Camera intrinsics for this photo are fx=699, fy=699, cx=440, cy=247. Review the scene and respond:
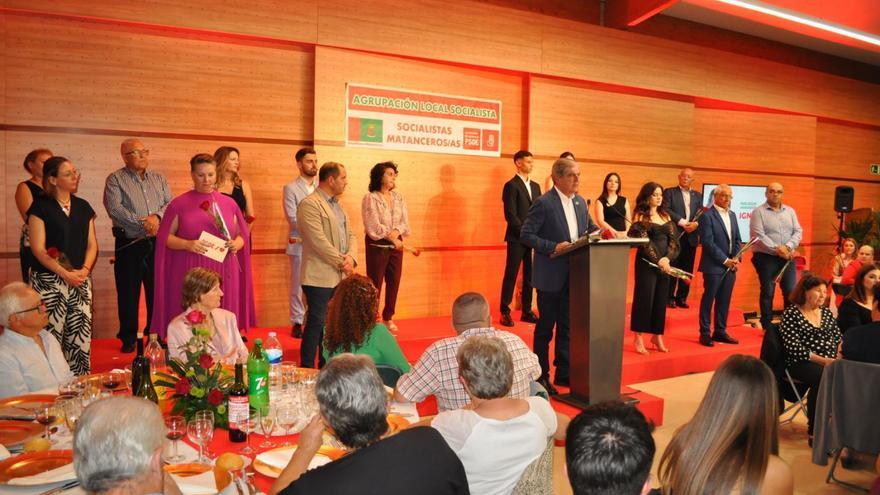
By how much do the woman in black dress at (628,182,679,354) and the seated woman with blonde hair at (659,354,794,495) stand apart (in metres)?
3.99

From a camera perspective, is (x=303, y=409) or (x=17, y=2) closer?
(x=303, y=409)

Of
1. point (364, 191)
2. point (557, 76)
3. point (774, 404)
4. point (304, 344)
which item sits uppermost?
point (557, 76)

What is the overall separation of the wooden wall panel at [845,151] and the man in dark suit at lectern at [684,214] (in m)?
4.01

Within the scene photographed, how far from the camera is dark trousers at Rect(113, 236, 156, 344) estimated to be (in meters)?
5.23

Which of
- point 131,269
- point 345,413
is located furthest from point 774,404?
point 131,269

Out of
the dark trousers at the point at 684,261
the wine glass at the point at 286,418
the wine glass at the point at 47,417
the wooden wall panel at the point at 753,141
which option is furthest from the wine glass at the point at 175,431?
the wooden wall panel at the point at 753,141

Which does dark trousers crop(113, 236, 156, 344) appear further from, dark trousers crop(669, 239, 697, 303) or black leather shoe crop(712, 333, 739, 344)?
dark trousers crop(669, 239, 697, 303)

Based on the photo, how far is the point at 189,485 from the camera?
1.94 metres

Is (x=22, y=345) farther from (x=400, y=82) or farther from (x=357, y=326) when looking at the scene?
(x=400, y=82)

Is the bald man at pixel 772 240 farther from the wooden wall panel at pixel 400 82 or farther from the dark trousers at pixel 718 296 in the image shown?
the wooden wall panel at pixel 400 82

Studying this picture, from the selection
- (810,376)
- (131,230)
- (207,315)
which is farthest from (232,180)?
(810,376)

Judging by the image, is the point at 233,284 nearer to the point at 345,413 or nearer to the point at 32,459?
the point at 32,459

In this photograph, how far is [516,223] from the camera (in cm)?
675

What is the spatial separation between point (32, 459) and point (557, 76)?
22.2 ft
